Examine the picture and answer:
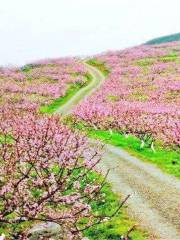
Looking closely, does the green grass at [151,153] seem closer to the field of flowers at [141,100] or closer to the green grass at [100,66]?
the field of flowers at [141,100]

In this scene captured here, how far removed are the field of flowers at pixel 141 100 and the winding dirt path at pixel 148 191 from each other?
15.3ft

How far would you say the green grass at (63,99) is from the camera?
6350cm

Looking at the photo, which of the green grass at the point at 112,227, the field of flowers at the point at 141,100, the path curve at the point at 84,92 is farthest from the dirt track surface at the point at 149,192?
the path curve at the point at 84,92

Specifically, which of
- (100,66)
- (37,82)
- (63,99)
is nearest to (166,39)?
(100,66)

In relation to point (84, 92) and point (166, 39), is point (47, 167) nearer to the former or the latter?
point (84, 92)

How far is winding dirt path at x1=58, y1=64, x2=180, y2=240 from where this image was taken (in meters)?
19.5

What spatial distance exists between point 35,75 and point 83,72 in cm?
911

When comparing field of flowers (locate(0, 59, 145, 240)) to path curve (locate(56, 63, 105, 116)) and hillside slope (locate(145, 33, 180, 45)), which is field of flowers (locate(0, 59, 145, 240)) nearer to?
path curve (locate(56, 63, 105, 116))

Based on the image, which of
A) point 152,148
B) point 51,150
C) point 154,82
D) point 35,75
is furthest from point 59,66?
point 51,150

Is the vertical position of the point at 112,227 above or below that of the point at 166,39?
below

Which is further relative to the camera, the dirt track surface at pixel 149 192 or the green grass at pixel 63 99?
the green grass at pixel 63 99

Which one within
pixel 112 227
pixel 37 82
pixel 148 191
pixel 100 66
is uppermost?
pixel 100 66

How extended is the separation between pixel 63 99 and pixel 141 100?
40.7 feet

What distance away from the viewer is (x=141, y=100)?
207 feet
